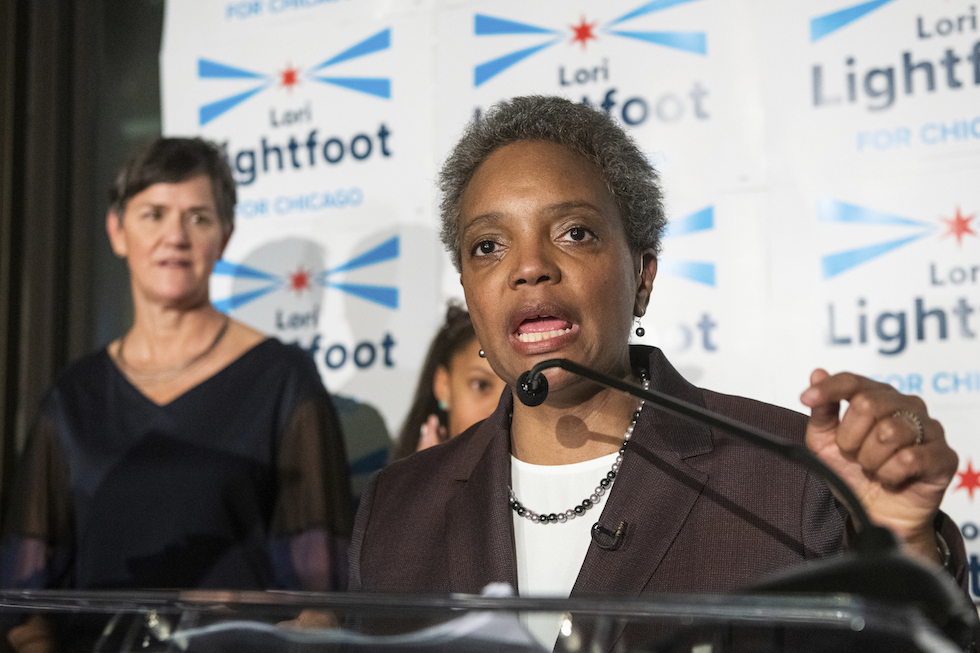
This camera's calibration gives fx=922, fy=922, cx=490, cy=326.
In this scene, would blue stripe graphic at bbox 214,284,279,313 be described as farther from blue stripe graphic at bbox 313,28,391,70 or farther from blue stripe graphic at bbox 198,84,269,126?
blue stripe graphic at bbox 313,28,391,70

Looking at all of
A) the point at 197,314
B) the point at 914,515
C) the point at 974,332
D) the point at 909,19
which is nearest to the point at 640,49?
the point at 909,19

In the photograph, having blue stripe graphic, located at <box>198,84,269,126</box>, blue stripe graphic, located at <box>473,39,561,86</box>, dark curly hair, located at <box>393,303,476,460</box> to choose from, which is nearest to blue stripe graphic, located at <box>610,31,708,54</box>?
blue stripe graphic, located at <box>473,39,561,86</box>

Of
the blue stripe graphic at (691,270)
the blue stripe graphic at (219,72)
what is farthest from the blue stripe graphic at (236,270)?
the blue stripe graphic at (691,270)

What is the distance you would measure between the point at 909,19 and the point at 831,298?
68 centimetres

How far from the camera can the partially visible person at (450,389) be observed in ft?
7.97

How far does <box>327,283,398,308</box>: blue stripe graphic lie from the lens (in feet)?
8.56

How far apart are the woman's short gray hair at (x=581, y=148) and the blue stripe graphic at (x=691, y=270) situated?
29.4 inches

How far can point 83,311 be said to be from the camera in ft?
9.82

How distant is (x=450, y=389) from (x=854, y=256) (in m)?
1.07

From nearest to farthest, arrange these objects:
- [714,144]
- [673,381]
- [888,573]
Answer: [888,573], [673,381], [714,144]

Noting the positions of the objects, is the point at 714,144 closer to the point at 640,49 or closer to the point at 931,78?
the point at 640,49

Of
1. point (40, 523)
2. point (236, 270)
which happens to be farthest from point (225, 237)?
point (40, 523)

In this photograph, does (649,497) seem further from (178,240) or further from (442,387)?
(178,240)

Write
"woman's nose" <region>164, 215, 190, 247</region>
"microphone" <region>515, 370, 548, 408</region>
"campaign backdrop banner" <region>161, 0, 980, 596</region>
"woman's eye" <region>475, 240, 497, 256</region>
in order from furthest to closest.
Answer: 1. "woman's nose" <region>164, 215, 190, 247</region>
2. "campaign backdrop banner" <region>161, 0, 980, 596</region>
3. "woman's eye" <region>475, 240, 497, 256</region>
4. "microphone" <region>515, 370, 548, 408</region>
